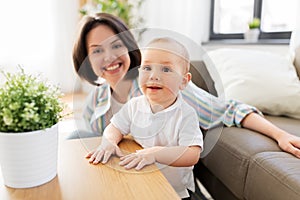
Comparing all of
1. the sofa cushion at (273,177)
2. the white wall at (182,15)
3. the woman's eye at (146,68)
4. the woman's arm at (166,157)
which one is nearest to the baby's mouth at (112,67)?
the woman's eye at (146,68)

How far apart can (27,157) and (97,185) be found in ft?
0.46

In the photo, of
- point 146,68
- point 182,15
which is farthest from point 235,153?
point 182,15

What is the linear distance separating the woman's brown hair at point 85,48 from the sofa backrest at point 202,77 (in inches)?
5.0

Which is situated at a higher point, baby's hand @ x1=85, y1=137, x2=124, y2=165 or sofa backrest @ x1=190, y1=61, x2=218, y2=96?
sofa backrest @ x1=190, y1=61, x2=218, y2=96

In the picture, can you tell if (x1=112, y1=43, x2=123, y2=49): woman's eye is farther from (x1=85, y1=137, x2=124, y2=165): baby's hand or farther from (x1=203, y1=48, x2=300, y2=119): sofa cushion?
(x1=203, y1=48, x2=300, y2=119): sofa cushion

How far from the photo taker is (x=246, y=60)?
1204 mm

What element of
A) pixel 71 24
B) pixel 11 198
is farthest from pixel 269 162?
pixel 71 24

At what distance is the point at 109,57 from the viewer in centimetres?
68

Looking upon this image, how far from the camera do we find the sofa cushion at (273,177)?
63cm

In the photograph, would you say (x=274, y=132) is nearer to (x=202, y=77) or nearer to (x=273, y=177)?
(x=273, y=177)

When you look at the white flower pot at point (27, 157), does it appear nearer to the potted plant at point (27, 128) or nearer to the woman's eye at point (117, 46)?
the potted plant at point (27, 128)

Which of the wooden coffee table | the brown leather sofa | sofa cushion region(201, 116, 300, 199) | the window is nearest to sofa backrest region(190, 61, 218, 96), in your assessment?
the brown leather sofa

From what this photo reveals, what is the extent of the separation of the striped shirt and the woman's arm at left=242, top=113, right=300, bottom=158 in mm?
124

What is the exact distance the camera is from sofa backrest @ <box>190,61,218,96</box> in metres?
0.62
